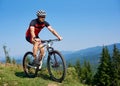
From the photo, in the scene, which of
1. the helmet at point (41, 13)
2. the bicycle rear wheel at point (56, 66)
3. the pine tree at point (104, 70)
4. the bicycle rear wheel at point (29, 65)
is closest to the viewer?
the bicycle rear wheel at point (56, 66)

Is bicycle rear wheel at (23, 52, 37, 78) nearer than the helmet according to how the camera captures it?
No

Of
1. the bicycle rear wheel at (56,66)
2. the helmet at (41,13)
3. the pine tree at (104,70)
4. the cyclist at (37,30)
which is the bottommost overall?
the pine tree at (104,70)

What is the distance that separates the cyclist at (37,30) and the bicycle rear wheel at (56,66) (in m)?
0.52

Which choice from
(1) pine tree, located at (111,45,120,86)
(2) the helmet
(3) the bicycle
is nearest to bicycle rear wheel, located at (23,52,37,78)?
(3) the bicycle

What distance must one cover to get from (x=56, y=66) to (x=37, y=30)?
1892 mm

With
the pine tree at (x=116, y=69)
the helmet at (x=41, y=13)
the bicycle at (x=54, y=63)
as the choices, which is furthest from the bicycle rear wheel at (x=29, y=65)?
the pine tree at (x=116, y=69)

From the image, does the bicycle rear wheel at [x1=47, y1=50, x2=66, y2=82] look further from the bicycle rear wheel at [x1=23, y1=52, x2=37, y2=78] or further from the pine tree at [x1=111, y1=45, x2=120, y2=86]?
the pine tree at [x1=111, y1=45, x2=120, y2=86]

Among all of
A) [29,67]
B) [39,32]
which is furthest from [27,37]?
[29,67]

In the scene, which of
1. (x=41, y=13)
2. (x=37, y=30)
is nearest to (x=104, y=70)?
(x=37, y=30)

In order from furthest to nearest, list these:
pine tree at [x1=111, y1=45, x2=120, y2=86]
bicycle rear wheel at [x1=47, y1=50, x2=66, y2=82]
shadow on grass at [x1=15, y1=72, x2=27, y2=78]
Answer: pine tree at [x1=111, y1=45, x2=120, y2=86]
shadow on grass at [x1=15, y1=72, x2=27, y2=78]
bicycle rear wheel at [x1=47, y1=50, x2=66, y2=82]

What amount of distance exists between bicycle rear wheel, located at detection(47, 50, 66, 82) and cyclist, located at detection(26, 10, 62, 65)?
0.52 metres

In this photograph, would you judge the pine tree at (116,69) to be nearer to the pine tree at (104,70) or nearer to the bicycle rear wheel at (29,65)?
the pine tree at (104,70)

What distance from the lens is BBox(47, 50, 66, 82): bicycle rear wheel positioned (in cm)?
1198

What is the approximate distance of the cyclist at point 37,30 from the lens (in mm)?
12219
